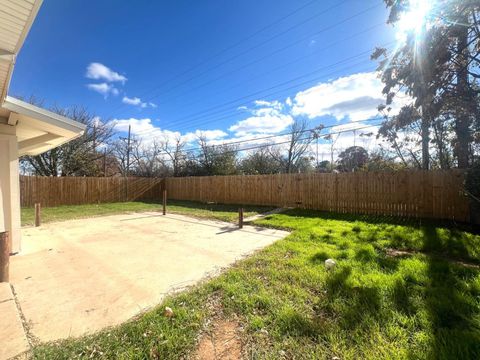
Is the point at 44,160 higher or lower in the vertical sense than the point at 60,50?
lower

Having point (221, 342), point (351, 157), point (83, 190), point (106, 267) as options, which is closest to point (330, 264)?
point (221, 342)

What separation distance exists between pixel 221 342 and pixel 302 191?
354 inches

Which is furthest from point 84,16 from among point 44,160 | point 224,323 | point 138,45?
point 44,160

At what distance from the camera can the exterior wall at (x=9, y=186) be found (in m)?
4.33

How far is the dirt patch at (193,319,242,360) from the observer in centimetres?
190

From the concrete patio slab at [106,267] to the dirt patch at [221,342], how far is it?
88cm

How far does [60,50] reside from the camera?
29.5 feet

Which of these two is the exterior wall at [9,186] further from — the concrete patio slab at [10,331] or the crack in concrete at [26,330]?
the crack in concrete at [26,330]

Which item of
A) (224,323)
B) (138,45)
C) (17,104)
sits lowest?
(224,323)

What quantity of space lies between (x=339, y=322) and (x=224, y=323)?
3.58ft


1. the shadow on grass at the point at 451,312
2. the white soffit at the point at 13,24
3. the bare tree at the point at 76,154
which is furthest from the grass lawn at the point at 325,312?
the bare tree at the point at 76,154

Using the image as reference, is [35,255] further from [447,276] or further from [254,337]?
[447,276]

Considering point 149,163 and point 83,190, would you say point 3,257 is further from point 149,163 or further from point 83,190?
point 149,163

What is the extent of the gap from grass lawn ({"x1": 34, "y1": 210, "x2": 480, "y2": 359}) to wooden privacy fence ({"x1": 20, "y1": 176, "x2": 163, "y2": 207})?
1354 centimetres
